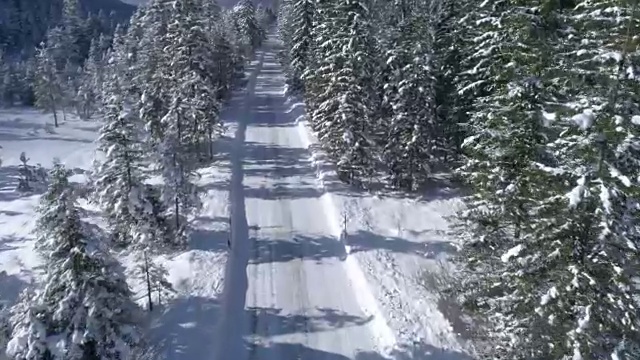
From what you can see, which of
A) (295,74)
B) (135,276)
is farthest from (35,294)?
(295,74)

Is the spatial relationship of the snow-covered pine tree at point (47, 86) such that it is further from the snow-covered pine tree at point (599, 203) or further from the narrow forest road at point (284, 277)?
the snow-covered pine tree at point (599, 203)

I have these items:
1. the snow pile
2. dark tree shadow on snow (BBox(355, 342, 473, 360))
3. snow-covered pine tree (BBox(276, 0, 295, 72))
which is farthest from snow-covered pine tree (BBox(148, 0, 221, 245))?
snow-covered pine tree (BBox(276, 0, 295, 72))

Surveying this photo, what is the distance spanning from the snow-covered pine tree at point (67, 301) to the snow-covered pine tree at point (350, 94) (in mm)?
20417

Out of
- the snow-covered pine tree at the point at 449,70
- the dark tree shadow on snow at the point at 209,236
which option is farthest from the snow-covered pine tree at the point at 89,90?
the snow-covered pine tree at the point at 449,70

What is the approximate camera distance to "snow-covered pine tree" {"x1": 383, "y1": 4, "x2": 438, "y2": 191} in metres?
30.9

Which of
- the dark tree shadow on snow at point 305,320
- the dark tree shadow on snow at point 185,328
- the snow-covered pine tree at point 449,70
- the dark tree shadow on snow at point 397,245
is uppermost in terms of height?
the snow-covered pine tree at point 449,70

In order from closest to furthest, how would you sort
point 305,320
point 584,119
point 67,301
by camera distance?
point 584,119 → point 67,301 → point 305,320

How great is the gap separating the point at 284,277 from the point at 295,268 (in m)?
0.97

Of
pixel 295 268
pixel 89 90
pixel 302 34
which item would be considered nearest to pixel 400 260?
pixel 295 268

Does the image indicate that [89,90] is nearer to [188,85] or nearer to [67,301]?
[188,85]

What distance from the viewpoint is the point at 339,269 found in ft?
79.2

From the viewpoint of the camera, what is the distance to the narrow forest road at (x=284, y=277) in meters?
18.7

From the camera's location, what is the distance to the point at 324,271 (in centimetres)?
2392

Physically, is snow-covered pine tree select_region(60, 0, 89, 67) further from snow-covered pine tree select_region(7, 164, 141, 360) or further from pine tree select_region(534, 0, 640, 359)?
Answer: pine tree select_region(534, 0, 640, 359)
